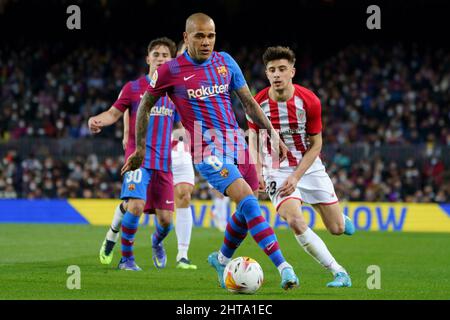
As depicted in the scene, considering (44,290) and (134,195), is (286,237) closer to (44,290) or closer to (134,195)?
(134,195)

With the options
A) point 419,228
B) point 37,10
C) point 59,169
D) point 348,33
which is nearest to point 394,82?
point 348,33

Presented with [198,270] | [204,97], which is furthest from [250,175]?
[198,270]

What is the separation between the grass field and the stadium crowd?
20.1ft

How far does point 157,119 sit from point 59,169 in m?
14.4

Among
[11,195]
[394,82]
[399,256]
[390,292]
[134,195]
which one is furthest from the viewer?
[394,82]

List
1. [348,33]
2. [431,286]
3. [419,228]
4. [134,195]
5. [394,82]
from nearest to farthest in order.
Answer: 1. [431,286]
2. [134,195]
3. [419,228]
4. [394,82]
5. [348,33]

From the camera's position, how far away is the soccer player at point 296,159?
7910mm

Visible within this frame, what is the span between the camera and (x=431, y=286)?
8.03 m

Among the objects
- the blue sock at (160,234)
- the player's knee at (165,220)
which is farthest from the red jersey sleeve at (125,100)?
the blue sock at (160,234)

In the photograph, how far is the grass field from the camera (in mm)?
7188

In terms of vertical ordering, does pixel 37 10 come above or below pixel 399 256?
above

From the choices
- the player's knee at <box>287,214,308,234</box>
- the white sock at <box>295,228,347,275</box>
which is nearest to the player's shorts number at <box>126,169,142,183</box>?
the player's knee at <box>287,214,308,234</box>

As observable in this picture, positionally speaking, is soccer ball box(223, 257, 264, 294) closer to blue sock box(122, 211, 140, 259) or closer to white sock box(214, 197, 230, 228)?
blue sock box(122, 211, 140, 259)

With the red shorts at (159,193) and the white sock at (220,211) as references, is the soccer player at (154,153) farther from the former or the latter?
the white sock at (220,211)
